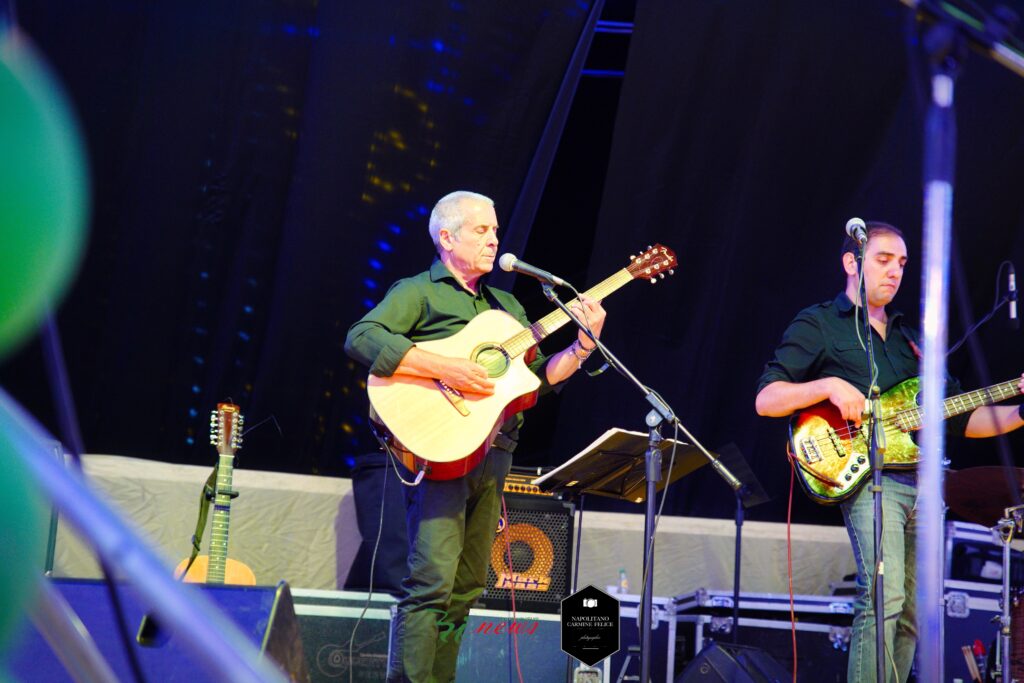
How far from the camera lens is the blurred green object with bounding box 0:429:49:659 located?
822 millimetres

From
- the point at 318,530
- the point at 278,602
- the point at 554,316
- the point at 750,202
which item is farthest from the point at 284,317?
the point at 278,602

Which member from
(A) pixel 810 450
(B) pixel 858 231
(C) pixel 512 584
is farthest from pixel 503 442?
(B) pixel 858 231

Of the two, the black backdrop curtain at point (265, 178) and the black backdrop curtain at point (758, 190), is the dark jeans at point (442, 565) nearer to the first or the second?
the black backdrop curtain at point (265, 178)

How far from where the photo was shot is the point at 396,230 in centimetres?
491

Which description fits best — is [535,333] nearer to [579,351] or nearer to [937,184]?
[579,351]

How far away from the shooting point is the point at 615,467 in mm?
3961

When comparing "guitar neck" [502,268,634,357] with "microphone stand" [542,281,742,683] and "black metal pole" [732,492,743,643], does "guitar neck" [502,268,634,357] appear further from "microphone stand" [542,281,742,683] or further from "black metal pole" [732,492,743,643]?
"black metal pole" [732,492,743,643]

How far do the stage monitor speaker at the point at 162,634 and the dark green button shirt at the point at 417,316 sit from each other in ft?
6.20

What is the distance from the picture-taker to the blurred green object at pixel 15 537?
2.70 feet

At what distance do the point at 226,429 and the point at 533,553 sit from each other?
1.36 metres

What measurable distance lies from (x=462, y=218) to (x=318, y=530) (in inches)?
78.5

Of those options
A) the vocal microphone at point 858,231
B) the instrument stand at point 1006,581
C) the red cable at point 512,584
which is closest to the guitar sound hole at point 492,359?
the red cable at point 512,584

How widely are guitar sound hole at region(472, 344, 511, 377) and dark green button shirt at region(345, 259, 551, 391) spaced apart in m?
0.12

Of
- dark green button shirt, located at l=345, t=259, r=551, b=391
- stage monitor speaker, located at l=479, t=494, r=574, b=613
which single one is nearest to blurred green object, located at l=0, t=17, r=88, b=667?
dark green button shirt, located at l=345, t=259, r=551, b=391
